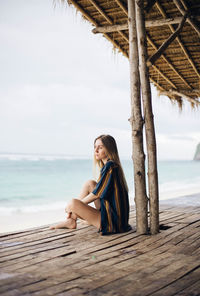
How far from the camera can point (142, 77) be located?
2.81 meters

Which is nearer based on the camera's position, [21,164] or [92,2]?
[92,2]

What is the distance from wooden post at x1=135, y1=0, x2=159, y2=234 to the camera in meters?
2.78

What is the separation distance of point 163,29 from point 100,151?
219 cm

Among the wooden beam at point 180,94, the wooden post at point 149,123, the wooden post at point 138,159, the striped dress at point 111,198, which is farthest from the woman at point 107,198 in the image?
the wooden beam at point 180,94

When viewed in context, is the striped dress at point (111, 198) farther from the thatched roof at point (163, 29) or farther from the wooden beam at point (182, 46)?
the wooden beam at point (182, 46)

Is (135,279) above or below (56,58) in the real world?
below

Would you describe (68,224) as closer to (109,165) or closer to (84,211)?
(84,211)

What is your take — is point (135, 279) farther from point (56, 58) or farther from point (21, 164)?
point (56, 58)

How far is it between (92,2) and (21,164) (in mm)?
27262

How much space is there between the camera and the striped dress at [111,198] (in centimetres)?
265

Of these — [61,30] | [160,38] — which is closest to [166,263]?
[160,38]

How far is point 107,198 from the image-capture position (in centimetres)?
268

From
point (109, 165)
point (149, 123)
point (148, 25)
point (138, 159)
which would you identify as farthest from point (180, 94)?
point (109, 165)

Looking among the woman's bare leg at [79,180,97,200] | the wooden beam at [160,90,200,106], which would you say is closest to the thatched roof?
the wooden beam at [160,90,200,106]
